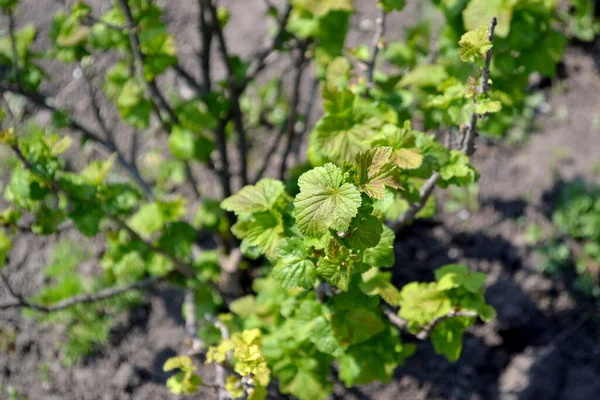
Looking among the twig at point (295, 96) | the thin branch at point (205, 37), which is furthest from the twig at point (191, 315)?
the thin branch at point (205, 37)

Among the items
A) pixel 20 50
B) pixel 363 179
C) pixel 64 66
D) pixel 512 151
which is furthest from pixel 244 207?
pixel 64 66

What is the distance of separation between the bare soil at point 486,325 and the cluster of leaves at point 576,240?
8 centimetres

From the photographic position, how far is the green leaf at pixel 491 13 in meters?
1.89

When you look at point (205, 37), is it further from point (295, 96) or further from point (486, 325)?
point (486, 325)

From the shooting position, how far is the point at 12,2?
211cm

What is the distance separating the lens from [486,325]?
2977mm

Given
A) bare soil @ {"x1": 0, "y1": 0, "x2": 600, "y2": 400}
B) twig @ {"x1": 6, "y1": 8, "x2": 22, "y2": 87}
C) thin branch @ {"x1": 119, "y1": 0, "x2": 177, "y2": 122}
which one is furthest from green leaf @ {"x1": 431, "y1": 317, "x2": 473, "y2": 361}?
twig @ {"x1": 6, "y1": 8, "x2": 22, "y2": 87}

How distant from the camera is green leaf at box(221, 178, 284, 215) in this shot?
1542 millimetres

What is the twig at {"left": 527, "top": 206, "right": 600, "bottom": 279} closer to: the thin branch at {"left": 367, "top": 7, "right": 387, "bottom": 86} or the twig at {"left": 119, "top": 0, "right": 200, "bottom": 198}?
the thin branch at {"left": 367, "top": 7, "right": 387, "bottom": 86}

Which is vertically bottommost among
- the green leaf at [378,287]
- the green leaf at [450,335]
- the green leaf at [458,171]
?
the green leaf at [450,335]

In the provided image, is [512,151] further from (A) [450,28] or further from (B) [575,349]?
(A) [450,28]

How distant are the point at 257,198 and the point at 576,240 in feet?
7.82

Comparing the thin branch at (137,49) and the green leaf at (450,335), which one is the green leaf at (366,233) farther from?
the thin branch at (137,49)

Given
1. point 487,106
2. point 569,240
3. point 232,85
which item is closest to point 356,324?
point 487,106
